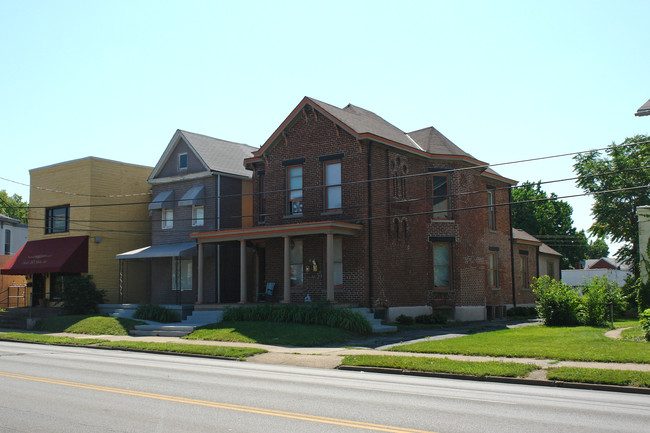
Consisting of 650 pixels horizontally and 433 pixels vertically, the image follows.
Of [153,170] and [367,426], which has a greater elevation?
[153,170]

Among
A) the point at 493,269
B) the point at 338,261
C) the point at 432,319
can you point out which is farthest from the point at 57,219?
the point at 493,269

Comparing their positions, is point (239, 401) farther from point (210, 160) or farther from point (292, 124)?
point (210, 160)

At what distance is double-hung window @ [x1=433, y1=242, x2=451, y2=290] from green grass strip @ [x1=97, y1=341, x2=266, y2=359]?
12.4 meters

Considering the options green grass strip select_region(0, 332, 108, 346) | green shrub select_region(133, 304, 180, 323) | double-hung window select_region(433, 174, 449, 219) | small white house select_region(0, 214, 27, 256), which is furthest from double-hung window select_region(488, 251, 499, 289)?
small white house select_region(0, 214, 27, 256)

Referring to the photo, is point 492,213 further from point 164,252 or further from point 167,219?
point 167,219

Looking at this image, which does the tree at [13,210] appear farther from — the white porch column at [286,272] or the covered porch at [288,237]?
the white porch column at [286,272]

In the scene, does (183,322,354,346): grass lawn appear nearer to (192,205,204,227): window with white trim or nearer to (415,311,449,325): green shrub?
(415,311,449,325): green shrub

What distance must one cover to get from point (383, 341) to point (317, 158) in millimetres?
9810

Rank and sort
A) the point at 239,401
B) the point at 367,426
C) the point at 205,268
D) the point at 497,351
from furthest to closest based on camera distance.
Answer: the point at 205,268 → the point at 497,351 → the point at 239,401 → the point at 367,426

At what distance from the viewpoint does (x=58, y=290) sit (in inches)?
1404

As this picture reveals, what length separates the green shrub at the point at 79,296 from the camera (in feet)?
103

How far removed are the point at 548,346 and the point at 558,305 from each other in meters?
7.52

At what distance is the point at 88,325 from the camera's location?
27641 mm

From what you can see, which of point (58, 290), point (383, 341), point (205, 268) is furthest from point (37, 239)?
point (383, 341)
